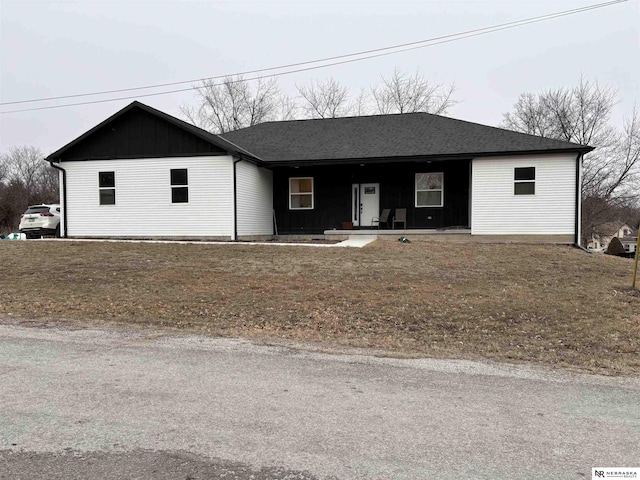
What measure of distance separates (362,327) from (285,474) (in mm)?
4336

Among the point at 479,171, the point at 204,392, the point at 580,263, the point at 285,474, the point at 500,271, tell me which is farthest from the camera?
the point at 479,171

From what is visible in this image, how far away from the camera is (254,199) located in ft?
62.4

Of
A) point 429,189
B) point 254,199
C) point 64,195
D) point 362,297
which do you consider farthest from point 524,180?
point 64,195

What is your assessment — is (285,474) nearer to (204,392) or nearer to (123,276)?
(204,392)

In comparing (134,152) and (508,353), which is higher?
(134,152)

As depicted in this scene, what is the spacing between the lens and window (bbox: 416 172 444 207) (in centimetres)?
1956

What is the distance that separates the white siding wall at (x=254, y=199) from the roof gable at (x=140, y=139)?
2.65 ft

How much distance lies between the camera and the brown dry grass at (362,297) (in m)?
6.47

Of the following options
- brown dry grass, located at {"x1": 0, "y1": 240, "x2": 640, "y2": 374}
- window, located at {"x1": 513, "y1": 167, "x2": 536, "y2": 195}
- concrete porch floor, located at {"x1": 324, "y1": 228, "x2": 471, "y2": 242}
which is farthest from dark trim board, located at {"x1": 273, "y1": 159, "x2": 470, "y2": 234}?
brown dry grass, located at {"x1": 0, "y1": 240, "x2": 640, "y2": 374}

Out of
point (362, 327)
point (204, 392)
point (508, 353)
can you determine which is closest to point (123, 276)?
point (362, 327)

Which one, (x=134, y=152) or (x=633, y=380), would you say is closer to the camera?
(x=633, y=380)

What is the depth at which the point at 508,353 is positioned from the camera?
5832mm

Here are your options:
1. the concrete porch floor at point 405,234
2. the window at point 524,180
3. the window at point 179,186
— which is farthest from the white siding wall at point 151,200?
the window at point 524,180

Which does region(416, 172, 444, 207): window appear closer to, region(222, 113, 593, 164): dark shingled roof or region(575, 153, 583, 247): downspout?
region(222, 113, 593, 164): dark shingled roof
